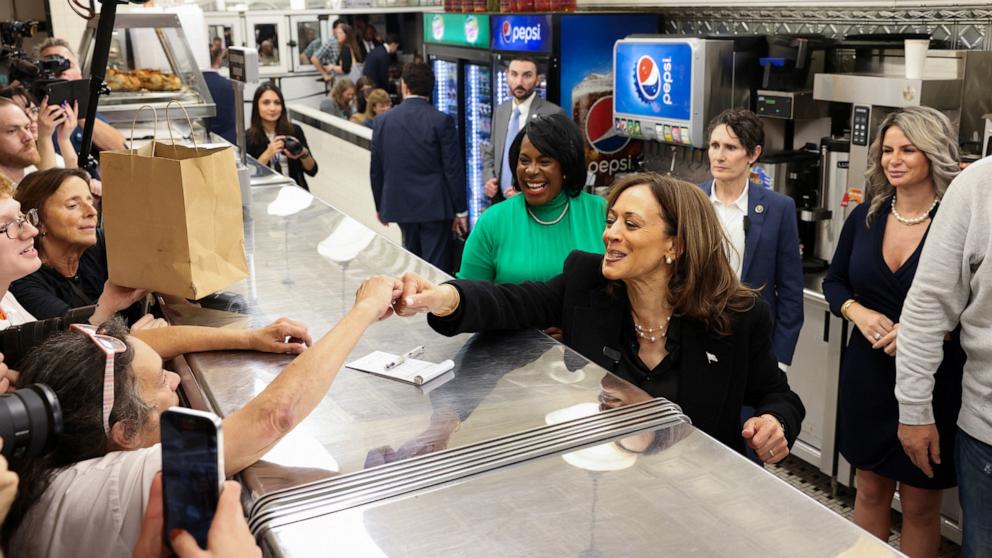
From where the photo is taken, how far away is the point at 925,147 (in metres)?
2.93

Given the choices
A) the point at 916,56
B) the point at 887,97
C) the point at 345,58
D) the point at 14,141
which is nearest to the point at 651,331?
the point at 887,97

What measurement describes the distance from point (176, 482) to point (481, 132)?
6.16 m

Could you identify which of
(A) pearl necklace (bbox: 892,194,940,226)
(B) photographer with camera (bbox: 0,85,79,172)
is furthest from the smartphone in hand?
(B) photographer with camera (bbox: 0,85,79,172)

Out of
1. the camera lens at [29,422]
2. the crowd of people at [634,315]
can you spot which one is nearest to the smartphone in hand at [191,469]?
the crowd of people at [634,315]

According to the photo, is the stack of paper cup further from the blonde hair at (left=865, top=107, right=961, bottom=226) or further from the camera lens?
the camera lens

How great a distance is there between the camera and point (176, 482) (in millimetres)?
1073

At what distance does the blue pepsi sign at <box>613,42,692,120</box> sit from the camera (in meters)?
4.74

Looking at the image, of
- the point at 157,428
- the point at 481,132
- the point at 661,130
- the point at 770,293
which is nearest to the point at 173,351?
the point at 157,428

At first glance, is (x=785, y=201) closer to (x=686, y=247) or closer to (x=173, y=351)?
(x=686, y=247)

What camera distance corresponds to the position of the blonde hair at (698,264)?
2.18 meters

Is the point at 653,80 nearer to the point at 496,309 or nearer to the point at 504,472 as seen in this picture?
the point at 496,309

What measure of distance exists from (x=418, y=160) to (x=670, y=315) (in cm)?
417

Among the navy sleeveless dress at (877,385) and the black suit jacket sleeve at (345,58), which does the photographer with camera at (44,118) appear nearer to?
the navy sleeveless dress at (877,385)

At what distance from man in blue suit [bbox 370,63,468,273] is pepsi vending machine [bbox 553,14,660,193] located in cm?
89
